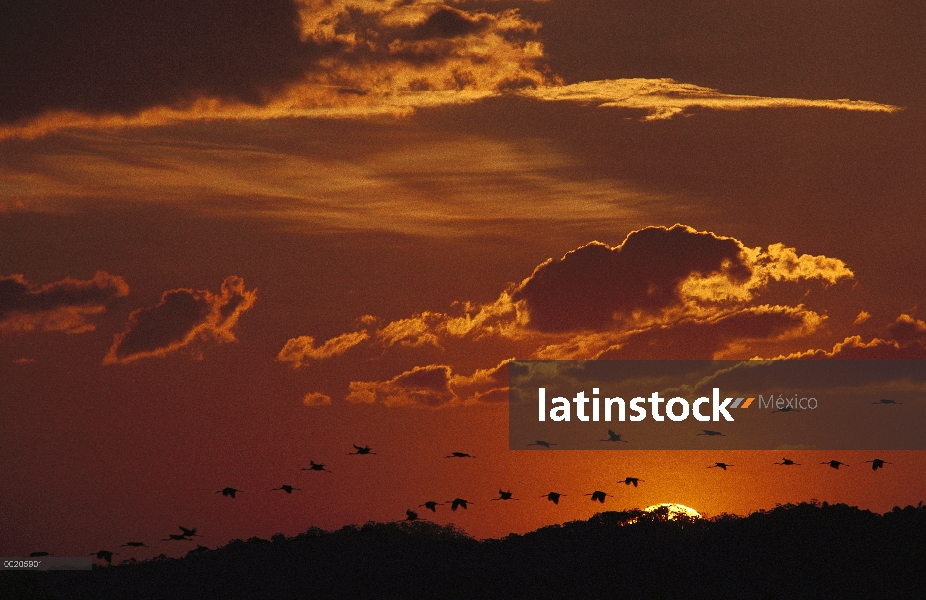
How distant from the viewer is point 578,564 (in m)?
129

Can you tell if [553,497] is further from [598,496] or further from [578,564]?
[578,564]

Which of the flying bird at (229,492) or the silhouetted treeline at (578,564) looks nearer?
the flying bird at (229,492)

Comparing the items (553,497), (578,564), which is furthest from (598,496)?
(578,564)

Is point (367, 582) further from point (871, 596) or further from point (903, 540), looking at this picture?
point (903, 540)

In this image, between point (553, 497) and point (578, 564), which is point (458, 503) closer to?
point (553, 497)

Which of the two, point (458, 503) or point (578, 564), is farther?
point (578, 564)

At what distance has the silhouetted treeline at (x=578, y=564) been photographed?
119938 millimetres

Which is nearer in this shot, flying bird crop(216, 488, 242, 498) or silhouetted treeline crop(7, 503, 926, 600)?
flying bird crop(216, 488, 242, 498)

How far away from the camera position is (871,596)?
115438 millimetres

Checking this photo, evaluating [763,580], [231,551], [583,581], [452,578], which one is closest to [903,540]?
[763,580]

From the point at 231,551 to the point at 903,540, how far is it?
255ft

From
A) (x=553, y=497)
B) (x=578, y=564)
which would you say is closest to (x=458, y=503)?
(x=553, y=497)

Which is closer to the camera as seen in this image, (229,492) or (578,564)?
(229,492)

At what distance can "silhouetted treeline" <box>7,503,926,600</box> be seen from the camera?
119938 millimetres
